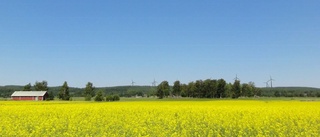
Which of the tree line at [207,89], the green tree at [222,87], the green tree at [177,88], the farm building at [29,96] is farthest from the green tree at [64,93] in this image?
the green tree at [177,88]

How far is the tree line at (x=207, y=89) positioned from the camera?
144m

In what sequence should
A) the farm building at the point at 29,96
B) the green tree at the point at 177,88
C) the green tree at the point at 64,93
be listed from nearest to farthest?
the farm building at the point at 29,96
the green tree at the point at 64,93
the green tree at the point at 177,88

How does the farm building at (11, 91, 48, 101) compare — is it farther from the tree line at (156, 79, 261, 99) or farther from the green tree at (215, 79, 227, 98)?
the green tree at (215, 79, 227, 98)

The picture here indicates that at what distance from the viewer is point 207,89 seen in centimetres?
15312

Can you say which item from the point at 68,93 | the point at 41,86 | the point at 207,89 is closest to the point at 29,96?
the point at 68,93

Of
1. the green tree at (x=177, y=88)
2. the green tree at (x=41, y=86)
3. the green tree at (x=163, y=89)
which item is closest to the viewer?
the green tree at (x=41, y=86)

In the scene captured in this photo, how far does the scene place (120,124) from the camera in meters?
17.5

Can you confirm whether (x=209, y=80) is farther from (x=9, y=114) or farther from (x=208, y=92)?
(x=9, y=114)

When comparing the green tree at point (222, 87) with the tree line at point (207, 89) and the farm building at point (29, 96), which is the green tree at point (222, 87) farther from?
the farm building at point (29, 96)

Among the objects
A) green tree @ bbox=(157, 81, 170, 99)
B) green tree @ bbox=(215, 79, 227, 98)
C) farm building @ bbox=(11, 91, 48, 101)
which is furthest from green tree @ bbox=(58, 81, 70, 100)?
green tree @ bbox=(215, 79, 227, 98)

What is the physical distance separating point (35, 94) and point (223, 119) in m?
99.5

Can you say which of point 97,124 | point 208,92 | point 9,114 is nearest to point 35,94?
point 208,92

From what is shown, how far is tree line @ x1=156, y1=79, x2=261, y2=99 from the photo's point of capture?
473 ft

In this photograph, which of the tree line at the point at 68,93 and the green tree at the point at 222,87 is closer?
the tree line at the point at 68,93
